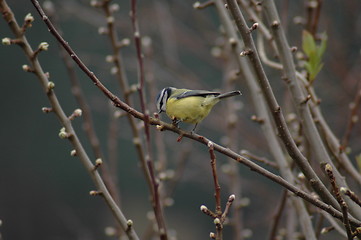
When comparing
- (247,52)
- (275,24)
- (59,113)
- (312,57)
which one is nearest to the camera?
(247,52)

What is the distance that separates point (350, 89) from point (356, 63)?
61cm

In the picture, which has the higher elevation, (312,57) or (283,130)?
(312,57)

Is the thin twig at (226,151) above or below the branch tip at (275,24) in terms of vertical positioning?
below

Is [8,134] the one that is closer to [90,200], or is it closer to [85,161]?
[90,200]

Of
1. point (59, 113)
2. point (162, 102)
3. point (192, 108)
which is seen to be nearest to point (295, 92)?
point (192, 108)

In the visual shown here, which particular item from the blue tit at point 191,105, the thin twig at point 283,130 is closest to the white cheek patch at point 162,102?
the blue tit at point 191,105

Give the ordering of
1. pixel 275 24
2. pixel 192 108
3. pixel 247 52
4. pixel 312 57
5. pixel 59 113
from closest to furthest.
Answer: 1. pixel 247 52
2. pixel 59 113
3. pixel 275 24
4. pixel 312 57
5. pixel 192 108

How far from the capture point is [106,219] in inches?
372

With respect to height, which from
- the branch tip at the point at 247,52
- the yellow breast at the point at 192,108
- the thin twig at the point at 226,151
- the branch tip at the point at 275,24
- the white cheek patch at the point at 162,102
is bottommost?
the thin twig at the point at 226,151

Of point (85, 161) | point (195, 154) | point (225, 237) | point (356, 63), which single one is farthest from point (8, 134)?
point (85, 161)

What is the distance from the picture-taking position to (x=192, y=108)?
2.50 metres

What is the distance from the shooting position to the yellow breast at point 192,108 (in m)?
2.50

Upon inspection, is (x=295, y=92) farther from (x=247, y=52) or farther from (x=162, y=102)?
(x=162, y=102)

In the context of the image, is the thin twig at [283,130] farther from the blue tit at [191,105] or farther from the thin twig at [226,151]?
the blue tit at [191,105]
